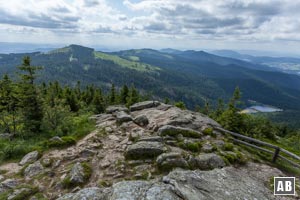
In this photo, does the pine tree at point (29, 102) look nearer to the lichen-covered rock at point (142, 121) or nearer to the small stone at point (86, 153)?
the small stone at point (86, 153)

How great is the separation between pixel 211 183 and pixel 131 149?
4497mm

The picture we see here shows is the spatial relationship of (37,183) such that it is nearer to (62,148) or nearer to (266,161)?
(62,148)

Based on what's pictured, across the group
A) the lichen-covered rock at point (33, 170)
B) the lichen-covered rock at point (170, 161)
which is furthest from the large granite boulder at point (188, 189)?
the lichen-covered rock at point (33, 170)

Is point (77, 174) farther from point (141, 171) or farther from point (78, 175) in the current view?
point (141, 171)

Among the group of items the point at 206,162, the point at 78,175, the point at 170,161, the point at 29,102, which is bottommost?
the point at 78,175

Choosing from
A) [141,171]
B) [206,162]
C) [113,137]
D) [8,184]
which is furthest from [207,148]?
[8,184]

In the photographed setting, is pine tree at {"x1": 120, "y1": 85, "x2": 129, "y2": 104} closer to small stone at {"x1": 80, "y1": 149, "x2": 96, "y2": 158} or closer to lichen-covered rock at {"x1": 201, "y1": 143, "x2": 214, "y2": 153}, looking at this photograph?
small stone at {"x1": 80, "y1": 149, "x2": 96, "y2": 158}

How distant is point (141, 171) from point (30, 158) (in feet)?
22.6

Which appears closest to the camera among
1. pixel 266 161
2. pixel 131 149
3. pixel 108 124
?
pixel 131 149

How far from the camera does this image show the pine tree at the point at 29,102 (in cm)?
1631

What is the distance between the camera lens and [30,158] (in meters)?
10.5

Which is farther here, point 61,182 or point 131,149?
point 131,149

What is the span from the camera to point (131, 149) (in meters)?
9.92

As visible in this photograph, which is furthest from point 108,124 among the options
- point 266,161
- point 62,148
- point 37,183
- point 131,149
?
point 266,161
